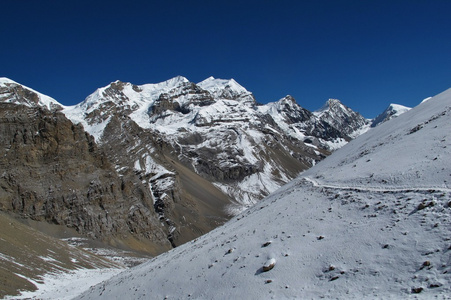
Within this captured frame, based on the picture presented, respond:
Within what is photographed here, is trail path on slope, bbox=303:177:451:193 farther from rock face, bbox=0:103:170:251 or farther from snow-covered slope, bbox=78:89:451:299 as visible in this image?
rock face, bbox=0:103:170:251

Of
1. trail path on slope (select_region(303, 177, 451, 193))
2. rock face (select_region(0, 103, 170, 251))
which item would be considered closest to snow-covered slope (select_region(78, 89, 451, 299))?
trail path on slope (select_region(303, 177, 451, 193))

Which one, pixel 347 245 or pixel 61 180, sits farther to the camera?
pixel 61 180

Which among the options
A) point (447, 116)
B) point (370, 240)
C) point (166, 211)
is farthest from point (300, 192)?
point (166, 211)

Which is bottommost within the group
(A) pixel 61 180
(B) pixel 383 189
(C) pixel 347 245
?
(C) pixel 347 245

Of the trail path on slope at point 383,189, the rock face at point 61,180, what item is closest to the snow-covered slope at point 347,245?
the trail path on slope at point 383,189

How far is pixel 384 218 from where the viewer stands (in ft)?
54.2

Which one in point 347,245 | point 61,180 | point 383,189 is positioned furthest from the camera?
point 61,180

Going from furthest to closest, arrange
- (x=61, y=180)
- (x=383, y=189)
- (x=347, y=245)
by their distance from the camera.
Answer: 1. (x=61, y=180)
2. (x=383, y=189)
3. (x=347, y=245)

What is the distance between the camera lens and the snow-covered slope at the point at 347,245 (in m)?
13.0

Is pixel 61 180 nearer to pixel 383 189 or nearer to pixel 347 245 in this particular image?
pixel 383 189

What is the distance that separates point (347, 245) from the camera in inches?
610

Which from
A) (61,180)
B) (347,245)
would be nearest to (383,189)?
(347,245)

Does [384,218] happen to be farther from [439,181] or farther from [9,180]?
[9,180]

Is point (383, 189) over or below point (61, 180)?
below
